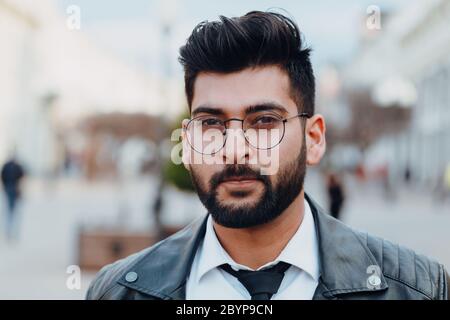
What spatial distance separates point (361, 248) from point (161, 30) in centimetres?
996

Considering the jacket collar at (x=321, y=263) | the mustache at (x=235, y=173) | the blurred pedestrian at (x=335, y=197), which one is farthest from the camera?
the blurred pedestrian at (x=335, y=197)

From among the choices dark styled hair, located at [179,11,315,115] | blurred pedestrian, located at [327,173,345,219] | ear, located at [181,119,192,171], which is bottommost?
blurred pedestrian, located at [327,173,345,219]

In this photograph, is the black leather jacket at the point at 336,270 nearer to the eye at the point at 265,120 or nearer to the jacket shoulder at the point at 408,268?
the jacket shoulder at the point at 408,268

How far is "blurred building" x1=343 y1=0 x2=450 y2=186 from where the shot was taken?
3847 centimetres

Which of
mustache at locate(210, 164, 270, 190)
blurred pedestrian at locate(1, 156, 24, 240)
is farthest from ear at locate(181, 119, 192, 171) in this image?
blurred pedestrian at locate(1, 156, 24, 240)

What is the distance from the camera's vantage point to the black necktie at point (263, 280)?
2199 millimetres

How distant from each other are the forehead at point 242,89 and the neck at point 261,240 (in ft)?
0.97

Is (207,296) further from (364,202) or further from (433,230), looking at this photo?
(364,202)

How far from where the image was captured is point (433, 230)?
15961 mm

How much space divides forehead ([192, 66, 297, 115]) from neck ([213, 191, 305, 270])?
11.6 inches

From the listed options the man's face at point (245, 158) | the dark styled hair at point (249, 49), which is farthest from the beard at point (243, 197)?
the dark styled hair at point (249, 49)

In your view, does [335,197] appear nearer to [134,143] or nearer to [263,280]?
[263,280]

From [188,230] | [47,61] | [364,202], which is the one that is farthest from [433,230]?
[47,61]

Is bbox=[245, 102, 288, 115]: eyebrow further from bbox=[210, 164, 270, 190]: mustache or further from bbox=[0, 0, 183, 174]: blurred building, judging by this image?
bbox=[0, 0, 183, 174]: blurred building
